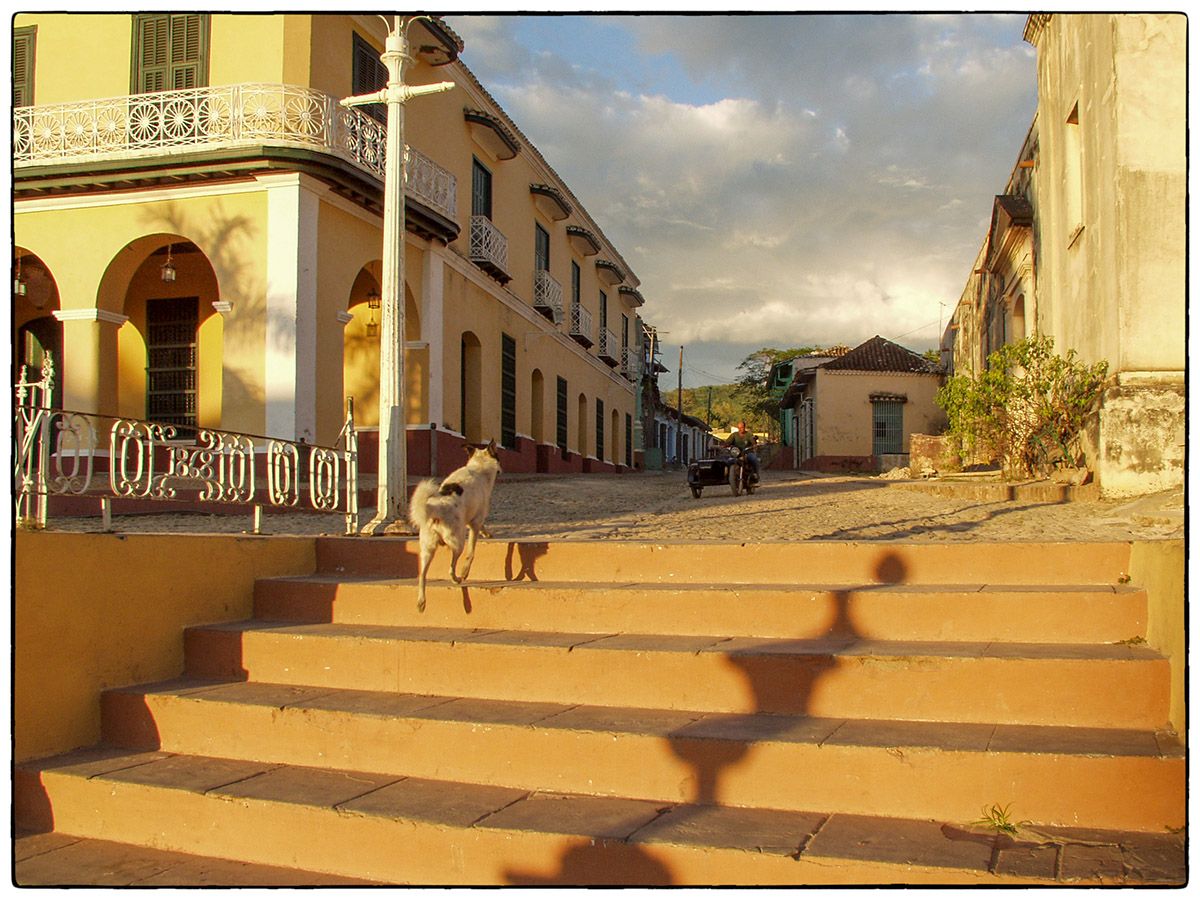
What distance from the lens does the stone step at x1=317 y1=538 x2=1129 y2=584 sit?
16.9 ft

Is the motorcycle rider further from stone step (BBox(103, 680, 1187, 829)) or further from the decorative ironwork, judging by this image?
stone step (BBox(103, 680, 1187, 829))

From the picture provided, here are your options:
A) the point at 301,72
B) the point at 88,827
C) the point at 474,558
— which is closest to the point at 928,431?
the point at 301,72

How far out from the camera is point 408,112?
17375mm

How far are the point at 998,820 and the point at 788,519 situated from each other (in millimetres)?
6905

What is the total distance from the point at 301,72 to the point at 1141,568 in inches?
510

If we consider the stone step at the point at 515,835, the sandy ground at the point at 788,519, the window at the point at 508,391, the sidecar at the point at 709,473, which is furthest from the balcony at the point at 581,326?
the stone step at the point at 515,835

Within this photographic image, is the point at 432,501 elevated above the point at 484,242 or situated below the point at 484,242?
below

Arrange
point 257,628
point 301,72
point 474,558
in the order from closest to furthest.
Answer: point 257,628 → point 474,558 → point 301,72

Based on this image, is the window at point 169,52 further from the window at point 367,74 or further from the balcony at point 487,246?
the balcony at point 487,246

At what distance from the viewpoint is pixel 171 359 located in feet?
53.5

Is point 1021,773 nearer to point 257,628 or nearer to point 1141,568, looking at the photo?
point 1141,568

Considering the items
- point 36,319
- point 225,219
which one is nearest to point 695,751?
point 225,219

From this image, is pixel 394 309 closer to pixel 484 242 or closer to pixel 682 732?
pixel 682 732

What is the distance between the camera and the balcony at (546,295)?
2564 cm
